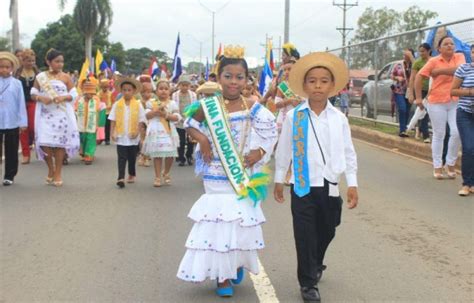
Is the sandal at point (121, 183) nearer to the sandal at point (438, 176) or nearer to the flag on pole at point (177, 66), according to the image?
the sandal at point (438, 176)

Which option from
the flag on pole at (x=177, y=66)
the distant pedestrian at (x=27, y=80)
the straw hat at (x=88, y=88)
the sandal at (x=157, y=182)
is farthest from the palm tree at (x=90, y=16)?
the sandal at (x=157, y=182)

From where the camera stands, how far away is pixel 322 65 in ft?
15.2

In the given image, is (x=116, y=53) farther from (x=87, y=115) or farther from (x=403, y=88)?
(x=403, y=88)

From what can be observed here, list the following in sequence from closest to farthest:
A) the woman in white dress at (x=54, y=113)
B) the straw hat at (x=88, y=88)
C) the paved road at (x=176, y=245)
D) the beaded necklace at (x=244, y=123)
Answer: the beaded necklace at (x=244, y=123)
the paved road at (x=176, y=245)
the woman in white dress at (x=54, y=113)
the straw hat at (x=88, y=88)

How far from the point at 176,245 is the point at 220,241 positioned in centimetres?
176

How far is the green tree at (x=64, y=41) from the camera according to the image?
2963 inches

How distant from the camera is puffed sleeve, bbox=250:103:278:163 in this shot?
15.5ft

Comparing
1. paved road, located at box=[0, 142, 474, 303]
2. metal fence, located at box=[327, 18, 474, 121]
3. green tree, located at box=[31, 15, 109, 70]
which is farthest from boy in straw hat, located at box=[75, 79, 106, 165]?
green tree, located at box=[31, 15, 109, 70]

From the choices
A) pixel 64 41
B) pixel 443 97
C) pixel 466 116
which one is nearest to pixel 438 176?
pixel 443 97

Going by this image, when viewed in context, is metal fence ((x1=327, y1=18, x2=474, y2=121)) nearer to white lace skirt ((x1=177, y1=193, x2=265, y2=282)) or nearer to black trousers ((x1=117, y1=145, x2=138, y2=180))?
black trousers ((x1=117, y1=145, x2=138, y2=180))

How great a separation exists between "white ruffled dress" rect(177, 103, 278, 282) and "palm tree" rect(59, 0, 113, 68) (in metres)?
55.8

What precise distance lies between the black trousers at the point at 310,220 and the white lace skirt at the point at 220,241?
0.30m

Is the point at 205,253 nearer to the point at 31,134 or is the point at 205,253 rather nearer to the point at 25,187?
the point at 25,187

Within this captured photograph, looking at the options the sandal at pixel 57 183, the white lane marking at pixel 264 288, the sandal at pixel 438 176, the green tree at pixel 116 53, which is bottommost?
the white lane marking at pixel 264 288
